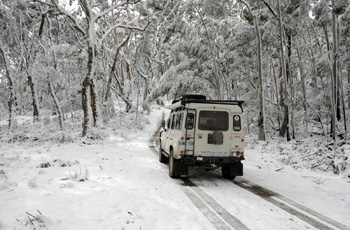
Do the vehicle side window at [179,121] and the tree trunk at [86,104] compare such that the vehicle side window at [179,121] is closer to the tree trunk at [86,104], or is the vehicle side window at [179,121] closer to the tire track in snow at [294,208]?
the tire track in snow at [294,208]

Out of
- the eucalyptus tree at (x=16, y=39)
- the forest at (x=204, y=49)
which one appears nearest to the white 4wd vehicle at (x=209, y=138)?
the forest at (x=204, y=49)

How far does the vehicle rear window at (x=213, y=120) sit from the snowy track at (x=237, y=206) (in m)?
1.72

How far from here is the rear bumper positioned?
8.10m

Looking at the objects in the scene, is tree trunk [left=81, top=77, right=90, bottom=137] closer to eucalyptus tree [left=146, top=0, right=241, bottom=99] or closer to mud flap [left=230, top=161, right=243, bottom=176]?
eucalyptus tree [left=146, top=0, right=241, bottom=99]

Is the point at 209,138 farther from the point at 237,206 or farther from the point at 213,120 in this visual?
the point at 237,206

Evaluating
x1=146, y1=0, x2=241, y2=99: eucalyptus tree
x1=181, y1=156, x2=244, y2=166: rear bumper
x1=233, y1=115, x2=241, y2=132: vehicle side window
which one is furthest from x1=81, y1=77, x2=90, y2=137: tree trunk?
x1=233, y1=115, x2=241, y2=132: vehicle side window

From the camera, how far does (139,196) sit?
6305 millimetres

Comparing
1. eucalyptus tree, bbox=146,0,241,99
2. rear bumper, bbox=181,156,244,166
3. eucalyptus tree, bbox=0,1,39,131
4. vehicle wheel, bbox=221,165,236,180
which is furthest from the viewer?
eucalyptus tree, bbox=146,0,241,99

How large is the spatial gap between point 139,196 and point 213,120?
3.42m

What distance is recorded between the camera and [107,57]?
3020 cm

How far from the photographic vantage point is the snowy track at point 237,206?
5.03 meters

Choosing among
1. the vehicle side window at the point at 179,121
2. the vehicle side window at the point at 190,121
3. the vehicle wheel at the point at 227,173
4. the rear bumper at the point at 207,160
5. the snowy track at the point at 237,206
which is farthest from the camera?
the vehicle side window at the point at 179,121

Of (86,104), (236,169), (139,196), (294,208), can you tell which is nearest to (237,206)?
(294,208)

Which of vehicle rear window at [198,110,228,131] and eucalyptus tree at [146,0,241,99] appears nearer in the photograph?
vehicle rear window at [198,110,228,131]
